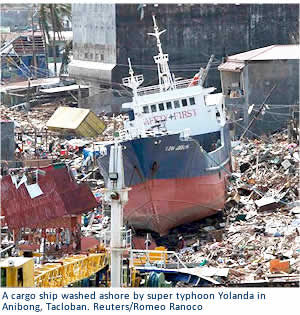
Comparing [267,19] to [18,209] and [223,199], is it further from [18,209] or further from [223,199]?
[18,209]

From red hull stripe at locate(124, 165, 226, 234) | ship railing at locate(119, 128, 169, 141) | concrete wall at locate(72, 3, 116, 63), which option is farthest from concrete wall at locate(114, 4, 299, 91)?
red hull stripe at locate(124, 165, 226, 234)

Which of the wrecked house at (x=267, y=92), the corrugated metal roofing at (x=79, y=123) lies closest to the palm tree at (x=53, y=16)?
the corrugated metal roofing at (x=79, y=123)

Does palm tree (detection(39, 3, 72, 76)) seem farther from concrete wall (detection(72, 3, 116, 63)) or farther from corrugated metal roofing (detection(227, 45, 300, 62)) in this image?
corrugated metal roofing (detection(227, 45, 300, 62))

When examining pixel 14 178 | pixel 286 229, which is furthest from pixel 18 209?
pixel 286 229

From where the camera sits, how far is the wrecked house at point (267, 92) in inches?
1382

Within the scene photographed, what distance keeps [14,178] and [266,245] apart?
472 cm

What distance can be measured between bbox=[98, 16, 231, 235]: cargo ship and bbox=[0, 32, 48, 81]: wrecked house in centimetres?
2754

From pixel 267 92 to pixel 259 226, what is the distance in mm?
12850

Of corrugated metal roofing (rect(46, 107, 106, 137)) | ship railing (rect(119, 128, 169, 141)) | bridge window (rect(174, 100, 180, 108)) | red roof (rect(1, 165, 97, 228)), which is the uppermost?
bridge window (rect(174, 100, 180, 108))

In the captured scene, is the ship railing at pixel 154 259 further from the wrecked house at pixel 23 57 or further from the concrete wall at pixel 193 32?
the wrecked house at pixel 23 57

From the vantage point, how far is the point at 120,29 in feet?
136

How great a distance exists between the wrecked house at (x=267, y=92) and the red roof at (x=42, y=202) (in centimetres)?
1468

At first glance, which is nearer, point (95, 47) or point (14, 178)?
point (14, 178)

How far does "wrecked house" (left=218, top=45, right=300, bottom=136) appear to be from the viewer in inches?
1382
